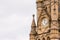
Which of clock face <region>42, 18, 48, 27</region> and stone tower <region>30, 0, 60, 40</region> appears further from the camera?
clock face <region>42, 18, 48, 27</region>

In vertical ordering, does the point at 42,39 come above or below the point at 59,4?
below

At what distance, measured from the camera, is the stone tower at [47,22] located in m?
65.2

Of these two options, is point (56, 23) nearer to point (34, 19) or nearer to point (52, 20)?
point (52, 20)

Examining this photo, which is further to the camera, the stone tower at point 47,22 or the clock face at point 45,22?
the clock face at point 45,22

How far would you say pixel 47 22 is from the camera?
66.6 m

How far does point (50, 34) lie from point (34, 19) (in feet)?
17.3

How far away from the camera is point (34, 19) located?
69625 mm

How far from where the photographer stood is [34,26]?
69000 mm

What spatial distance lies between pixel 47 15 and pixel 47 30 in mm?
2235

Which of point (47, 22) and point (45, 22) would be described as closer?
point (47, 22)

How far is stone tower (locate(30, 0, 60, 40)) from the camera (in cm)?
6519

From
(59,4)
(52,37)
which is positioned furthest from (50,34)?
(59,4)

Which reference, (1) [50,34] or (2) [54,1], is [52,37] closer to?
(1) [50,34]

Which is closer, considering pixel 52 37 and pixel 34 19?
pixel 52 37
